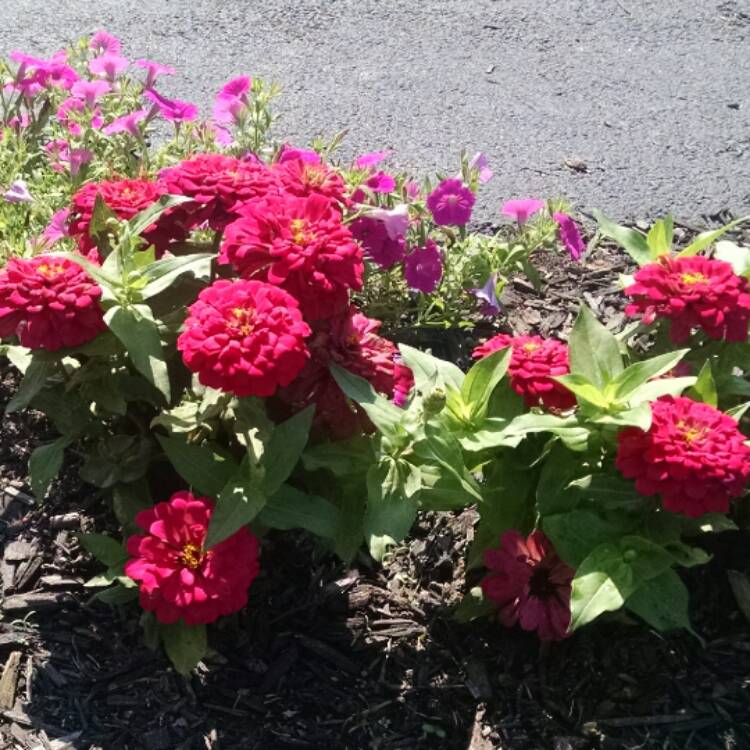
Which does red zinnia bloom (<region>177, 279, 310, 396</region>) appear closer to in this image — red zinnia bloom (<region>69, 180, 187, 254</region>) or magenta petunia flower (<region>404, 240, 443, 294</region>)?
red zinnia bloom (<region>69, 180, 187, 254</region>)

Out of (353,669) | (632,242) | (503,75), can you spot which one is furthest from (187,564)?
(503,75)

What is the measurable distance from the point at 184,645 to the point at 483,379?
0.82m

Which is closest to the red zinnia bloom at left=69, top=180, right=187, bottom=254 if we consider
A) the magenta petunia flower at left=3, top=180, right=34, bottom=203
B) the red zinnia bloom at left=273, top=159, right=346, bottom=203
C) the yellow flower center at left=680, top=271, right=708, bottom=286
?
the red zinnia bloom at left=273, top=159, right=346, bottom=203

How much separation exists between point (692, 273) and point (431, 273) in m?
0.78

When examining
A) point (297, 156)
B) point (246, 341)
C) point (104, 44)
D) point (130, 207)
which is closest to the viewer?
point (246, 341)

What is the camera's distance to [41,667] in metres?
2.31

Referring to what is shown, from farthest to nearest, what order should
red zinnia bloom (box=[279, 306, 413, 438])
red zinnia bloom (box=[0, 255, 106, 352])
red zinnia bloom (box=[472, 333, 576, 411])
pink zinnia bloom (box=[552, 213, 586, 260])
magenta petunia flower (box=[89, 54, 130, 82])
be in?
magenta petunia flower (box=[89, 54, 130, 82]), pink zinnia bloom (box=[552, 213, 586, 260]), red zinnia bloom (box=[472, 333, 576, 411]), red zinnia bloom (box=[279, 306, 413, 438]), red zinnia bloom (box=[0, 255, 106, 352])

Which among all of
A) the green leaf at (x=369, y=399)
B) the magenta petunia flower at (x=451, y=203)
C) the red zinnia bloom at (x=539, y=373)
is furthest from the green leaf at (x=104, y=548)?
the magenta petunia flower at (x=451, y=203)

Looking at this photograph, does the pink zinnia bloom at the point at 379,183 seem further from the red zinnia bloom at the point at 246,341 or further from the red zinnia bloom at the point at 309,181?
the red zinnia bloom at the point at 246,341

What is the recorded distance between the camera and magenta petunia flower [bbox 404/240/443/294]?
2.85 metres

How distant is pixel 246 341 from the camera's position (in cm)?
183

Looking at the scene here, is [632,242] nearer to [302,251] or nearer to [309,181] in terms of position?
[309,181]

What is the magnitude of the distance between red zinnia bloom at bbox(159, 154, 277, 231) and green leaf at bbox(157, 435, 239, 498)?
0.49 metres

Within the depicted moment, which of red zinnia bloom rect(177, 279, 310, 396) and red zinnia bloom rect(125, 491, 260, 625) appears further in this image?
red zinnia bloom rect(125, 491, 260, 625)
